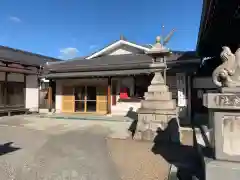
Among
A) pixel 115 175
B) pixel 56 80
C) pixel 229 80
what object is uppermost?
pixel 56 80

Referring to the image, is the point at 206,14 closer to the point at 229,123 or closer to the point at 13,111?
the point at 229,123

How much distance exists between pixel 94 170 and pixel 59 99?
1296 cm

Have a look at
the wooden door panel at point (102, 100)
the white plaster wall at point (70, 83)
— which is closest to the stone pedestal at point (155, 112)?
the wooden door panel at point (102, 100)

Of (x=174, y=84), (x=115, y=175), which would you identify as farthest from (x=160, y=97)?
(x=174, y=84)

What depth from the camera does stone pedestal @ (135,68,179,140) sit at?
731 cm

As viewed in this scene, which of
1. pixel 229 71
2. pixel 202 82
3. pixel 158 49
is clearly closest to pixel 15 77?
pixel 158 49

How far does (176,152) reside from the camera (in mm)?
5766

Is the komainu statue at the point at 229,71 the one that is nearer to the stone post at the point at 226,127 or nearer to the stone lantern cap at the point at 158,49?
the stone post at the point at 226,127

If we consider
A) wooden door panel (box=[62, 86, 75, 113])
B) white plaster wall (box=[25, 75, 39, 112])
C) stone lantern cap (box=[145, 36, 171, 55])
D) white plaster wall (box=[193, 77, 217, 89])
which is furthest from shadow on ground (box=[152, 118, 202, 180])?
white plaster wall (box=[25, 75, 39, 112])

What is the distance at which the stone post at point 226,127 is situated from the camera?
2.91 metres

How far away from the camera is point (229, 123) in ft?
9.85

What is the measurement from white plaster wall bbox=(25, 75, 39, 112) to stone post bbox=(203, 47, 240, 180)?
16100 mm

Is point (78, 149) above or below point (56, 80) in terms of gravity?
below

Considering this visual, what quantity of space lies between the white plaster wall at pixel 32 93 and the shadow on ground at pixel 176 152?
12824mm
